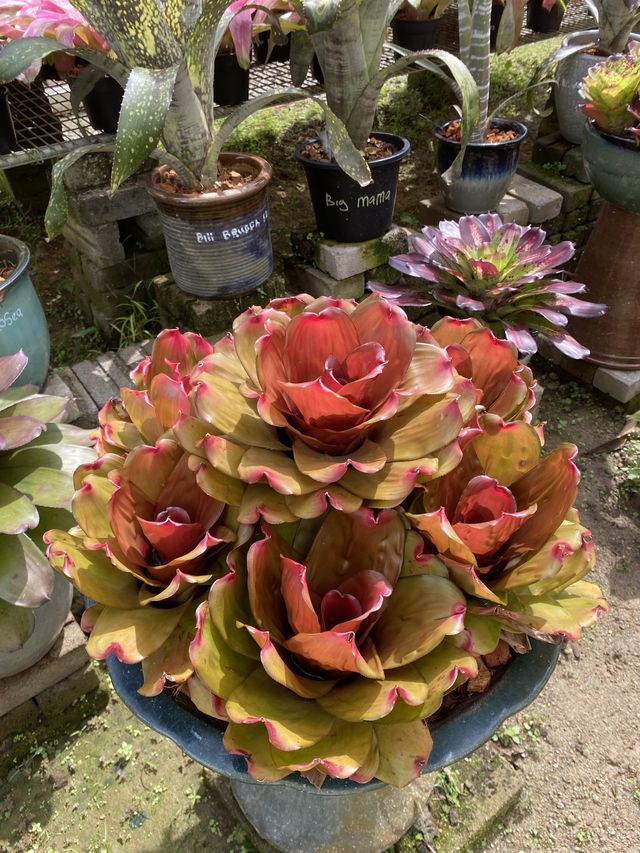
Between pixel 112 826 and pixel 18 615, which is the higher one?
pixel 18 615

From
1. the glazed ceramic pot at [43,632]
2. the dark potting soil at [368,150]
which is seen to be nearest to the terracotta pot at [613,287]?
the dark potting soil at [368,150]

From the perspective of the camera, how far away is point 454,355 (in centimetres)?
89

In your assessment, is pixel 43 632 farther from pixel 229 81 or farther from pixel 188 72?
pixel 229 81

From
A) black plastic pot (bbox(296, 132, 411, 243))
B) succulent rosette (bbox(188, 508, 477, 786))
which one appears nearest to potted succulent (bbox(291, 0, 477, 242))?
black plastic pot (bbox(296, 132, 411, 243))

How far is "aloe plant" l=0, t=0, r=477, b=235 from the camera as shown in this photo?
1.44 meters

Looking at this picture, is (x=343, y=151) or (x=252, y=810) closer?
(x=252, y=810)

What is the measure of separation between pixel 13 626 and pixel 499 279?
151 cm

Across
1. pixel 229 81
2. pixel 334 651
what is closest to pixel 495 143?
pixel 229 81

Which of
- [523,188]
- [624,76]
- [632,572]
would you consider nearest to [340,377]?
[632,572]

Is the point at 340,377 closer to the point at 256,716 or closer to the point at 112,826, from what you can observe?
the point at 256,716

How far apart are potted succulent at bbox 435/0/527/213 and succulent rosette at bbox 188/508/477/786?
6.61ft

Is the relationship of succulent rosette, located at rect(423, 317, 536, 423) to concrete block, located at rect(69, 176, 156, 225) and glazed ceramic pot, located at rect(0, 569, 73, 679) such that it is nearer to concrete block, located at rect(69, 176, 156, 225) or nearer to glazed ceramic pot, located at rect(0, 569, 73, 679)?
glazed ceramic pot, located at rect(0, 569, 73, 679)

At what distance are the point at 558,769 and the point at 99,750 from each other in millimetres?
1163

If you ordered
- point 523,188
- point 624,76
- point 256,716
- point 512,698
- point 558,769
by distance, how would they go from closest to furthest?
1. point 256,716
2. point 512,698
3. point 558,769
4. point 624,76
5. point 523,188
